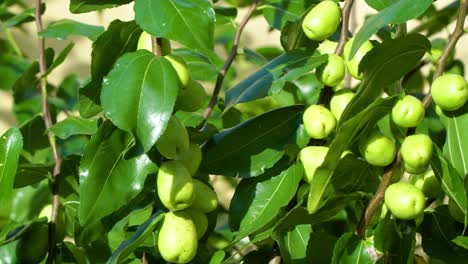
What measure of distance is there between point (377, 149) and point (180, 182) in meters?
0.21

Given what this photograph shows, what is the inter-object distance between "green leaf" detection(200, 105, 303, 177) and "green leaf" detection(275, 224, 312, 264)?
82mm

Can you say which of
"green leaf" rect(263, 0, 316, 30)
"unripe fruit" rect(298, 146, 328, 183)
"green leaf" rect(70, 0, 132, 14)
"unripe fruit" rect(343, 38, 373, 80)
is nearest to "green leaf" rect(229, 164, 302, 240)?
"unripe fruit" rect(298, 146, 328, 183)

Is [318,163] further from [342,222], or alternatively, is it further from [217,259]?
[342,222]

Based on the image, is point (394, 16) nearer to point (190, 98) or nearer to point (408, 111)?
point (408, 111)

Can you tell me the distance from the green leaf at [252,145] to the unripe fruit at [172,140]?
0.14 metres

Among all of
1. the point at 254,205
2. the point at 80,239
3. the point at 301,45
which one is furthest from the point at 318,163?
the point at 80,239

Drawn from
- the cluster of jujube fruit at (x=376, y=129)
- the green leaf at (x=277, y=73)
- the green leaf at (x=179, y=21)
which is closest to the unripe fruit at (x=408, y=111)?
the cluster of jujube fruit at (x=376, y=129)

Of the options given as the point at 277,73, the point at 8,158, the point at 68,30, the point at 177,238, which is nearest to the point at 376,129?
the point at 277,73

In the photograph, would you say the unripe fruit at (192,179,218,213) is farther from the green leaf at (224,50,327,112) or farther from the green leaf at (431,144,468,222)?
the green leaf at (431,144,468,222)

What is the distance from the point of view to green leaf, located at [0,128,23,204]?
1079 millimetres

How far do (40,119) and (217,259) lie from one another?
603mm

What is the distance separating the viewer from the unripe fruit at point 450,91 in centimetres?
96

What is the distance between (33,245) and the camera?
1161 mm

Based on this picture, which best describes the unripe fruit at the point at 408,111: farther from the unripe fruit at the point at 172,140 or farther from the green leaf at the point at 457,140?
the unripe fruit at the point at 172,140
